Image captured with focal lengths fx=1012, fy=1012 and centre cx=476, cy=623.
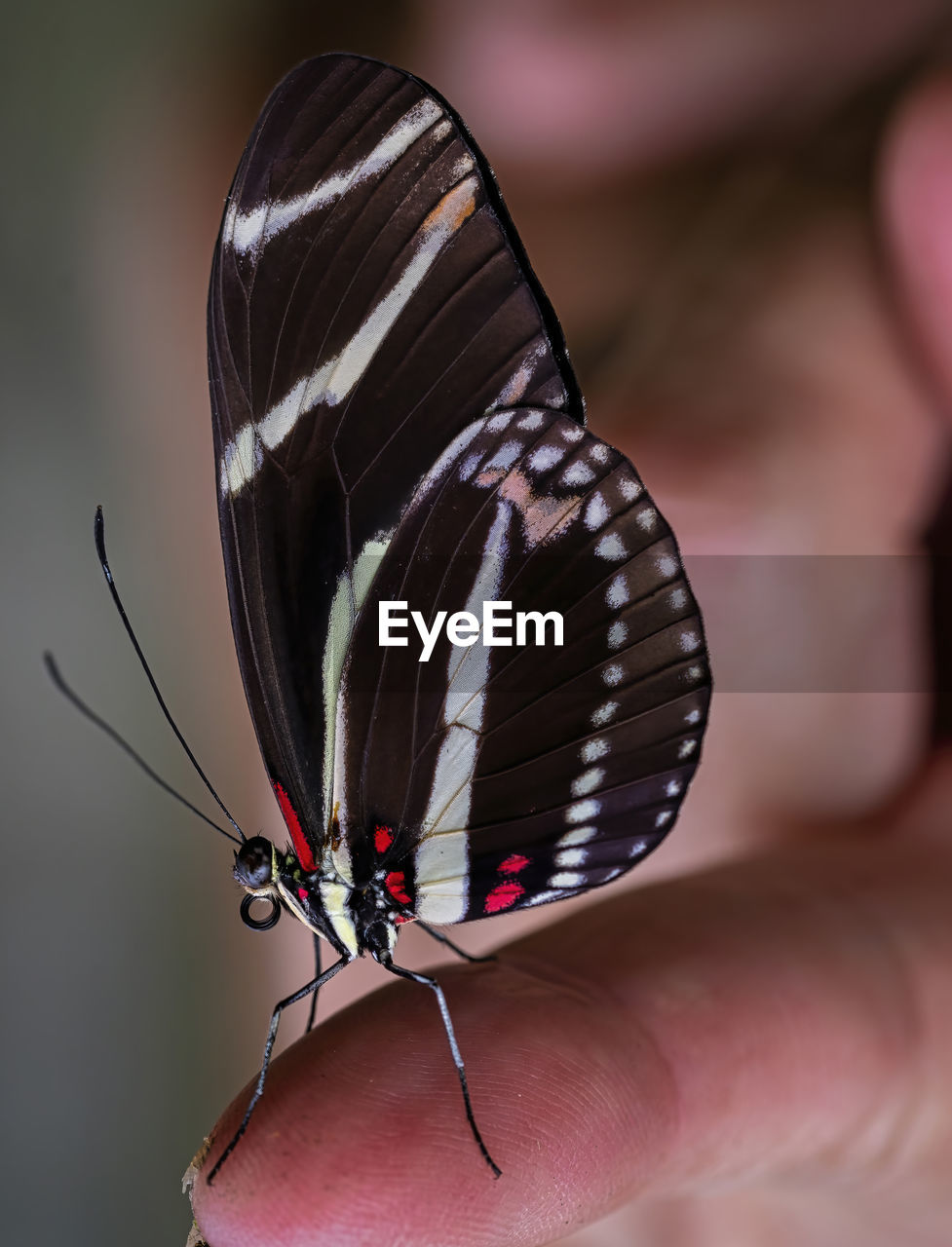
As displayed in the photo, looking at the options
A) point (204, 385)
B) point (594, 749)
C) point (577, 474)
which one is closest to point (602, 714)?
point (594, 749)

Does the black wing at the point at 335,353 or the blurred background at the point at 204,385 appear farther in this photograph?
the blurred background at the point at 204,385

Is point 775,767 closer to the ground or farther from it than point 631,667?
closer to the ground

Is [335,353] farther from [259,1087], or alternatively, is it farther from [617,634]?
[259,1087]

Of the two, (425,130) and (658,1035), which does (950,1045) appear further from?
(425,130)

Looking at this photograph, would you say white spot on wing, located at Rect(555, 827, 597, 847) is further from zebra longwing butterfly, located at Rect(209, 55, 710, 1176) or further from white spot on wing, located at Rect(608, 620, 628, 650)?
white spot on wing, located at Rect(608, 620, 628, 650)

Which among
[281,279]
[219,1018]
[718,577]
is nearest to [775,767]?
[718,577]

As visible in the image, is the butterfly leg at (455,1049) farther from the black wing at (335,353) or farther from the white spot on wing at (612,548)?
the white spot on wing at (612,548)

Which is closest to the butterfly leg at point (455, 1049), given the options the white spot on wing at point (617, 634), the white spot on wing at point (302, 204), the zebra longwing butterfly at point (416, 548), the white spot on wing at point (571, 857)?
the zebra longwing butterfly at point (416, 548)
